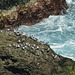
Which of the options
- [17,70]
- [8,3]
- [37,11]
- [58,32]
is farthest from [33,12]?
[17,70]

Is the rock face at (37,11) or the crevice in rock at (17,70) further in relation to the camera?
the rock face at (37,11)

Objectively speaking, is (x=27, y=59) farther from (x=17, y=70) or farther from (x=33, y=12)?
(x=33, y=12)

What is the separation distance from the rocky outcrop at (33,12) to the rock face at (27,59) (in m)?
2.22

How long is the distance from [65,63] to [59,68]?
13.1 inches

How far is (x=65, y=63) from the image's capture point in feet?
18.1

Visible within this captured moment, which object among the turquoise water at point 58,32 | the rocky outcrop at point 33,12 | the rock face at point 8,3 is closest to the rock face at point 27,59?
the turquoise water at point 58,32

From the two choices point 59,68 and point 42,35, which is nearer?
point 59,68

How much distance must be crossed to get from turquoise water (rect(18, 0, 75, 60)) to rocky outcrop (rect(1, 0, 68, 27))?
320mm

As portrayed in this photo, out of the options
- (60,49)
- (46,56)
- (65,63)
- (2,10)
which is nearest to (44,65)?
(46,56)

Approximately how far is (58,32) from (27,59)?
11.3 feet

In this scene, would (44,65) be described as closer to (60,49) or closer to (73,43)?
(60,49)

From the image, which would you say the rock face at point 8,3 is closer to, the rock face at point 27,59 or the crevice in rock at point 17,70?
the rock face at point 27,59

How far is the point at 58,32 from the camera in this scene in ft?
26.3

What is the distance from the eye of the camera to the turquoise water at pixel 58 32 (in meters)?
6.63
